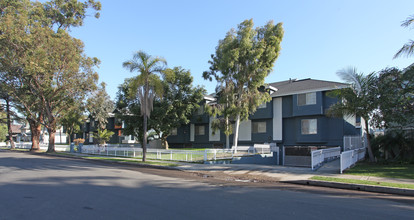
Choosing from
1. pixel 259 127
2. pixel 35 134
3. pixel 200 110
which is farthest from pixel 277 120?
pixel 35 134

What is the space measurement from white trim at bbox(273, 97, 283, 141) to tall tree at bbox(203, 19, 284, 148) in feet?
12.6

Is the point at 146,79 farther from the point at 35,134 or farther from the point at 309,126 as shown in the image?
the point at 35,134

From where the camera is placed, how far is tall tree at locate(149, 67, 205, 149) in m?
29.8

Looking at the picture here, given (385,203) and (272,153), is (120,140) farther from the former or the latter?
(385,203)

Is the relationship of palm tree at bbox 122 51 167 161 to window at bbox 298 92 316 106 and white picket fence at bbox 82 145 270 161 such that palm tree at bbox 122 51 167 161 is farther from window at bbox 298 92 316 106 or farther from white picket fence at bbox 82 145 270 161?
window at bbox 298 92 316 106

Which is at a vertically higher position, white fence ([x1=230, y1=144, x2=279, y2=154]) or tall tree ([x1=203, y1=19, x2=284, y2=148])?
tall tree ([x1=203, y1=19, x2=284, y2=148])

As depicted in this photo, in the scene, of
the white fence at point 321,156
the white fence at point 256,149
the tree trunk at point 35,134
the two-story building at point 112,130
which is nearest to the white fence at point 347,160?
the white fence at point 321,156

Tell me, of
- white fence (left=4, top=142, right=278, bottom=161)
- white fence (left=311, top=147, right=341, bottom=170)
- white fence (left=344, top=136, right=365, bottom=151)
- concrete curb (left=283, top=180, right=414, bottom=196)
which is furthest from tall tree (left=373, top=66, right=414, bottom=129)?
white fence (left=4, top=142, right=278, bottom=161)

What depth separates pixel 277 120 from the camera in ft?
95.5

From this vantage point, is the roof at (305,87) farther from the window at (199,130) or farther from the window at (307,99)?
the window at (199,130)

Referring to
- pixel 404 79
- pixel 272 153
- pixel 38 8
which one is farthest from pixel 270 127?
pixel 38 8

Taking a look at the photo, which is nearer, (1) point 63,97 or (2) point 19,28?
(2) point 19,28

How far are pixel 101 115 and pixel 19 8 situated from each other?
713 inches

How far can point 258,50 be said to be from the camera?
23531mm
